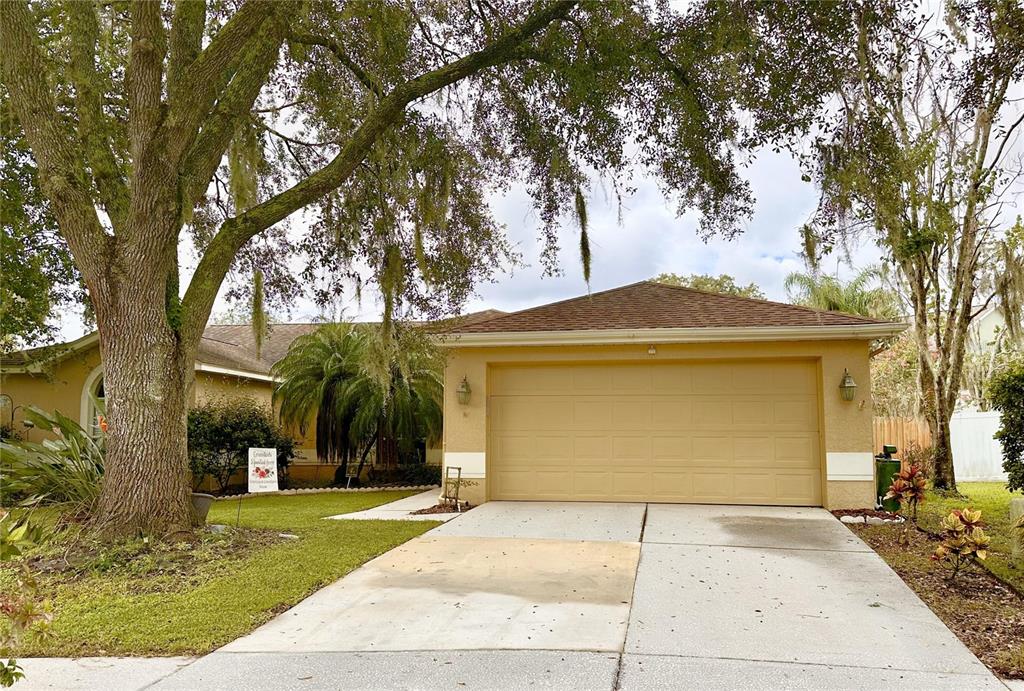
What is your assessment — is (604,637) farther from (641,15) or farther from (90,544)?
(641,15)

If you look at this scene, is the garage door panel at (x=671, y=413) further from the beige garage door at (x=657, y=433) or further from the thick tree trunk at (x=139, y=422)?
the thick tree trunk at (x=139, y=422)

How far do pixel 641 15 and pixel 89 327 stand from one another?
11.3 metres

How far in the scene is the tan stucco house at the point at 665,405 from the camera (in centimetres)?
991

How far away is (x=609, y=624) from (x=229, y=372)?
12107 millimetres

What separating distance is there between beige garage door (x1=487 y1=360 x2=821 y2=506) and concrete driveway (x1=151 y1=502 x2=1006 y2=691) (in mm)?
2527

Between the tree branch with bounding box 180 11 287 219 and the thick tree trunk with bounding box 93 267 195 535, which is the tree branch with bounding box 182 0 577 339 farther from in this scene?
the tree branch with bounding box 180 11 287 219

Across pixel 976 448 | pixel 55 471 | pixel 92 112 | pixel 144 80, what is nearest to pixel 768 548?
pixel 55 471

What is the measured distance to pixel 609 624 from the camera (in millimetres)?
4930

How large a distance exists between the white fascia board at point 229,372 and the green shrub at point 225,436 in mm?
600

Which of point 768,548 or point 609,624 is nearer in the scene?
point 609,624

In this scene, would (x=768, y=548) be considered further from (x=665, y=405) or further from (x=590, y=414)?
(x=590, y=414)

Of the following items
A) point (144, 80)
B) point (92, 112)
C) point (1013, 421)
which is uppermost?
point (144, 80)

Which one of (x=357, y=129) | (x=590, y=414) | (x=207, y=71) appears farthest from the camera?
(x=590, y=414)

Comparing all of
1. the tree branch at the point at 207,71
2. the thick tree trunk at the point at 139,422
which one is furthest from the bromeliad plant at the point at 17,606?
the tree branch at the point at 207,71
